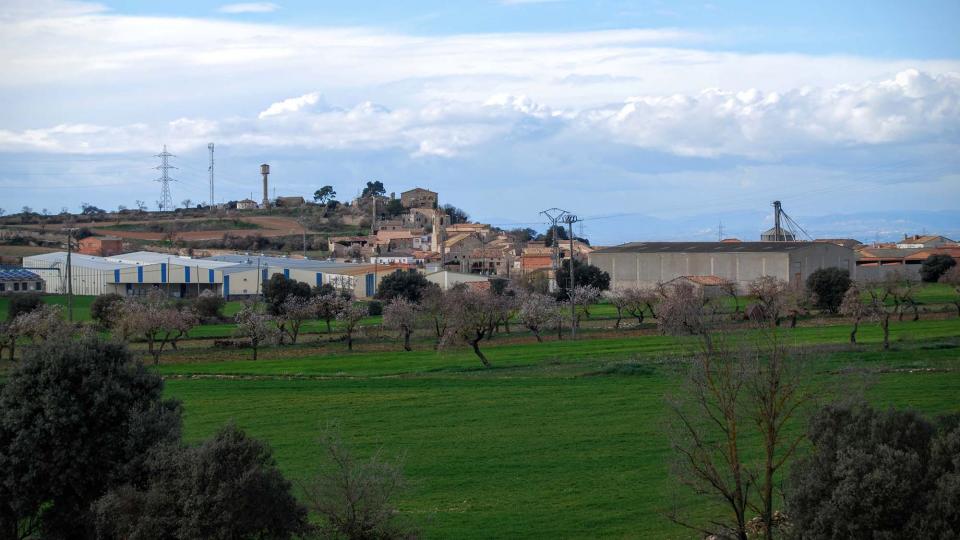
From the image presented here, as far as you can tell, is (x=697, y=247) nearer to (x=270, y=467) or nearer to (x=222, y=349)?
(x=222, y=349)

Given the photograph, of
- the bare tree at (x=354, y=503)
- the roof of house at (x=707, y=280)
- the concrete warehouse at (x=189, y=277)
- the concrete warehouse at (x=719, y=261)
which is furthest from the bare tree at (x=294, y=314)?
the bare tree at (x=354, y=503)

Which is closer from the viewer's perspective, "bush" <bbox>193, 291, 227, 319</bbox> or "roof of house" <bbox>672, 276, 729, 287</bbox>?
"bush" <bbox>193, 291, 227, 319</bbox>

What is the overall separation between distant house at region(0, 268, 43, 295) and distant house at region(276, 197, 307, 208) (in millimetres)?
100558

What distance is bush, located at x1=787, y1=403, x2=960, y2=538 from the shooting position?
1361cm

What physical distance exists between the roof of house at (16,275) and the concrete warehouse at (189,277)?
1099 millimetres

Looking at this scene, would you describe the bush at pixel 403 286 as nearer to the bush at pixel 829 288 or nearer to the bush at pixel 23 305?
the bush at pixel 23 305

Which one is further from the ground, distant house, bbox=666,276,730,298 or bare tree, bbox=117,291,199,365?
distant house, bbox=666,276,730,298

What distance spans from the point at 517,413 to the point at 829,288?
43274 millimetres

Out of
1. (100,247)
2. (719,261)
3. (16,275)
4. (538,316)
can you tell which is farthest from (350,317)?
(100,247)

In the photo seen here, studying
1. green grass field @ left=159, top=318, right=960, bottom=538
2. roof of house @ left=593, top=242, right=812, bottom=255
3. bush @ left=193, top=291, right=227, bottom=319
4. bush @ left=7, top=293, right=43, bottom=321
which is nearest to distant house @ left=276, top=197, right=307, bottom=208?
roof of house @ left=593, top=242, right=812, bottom=255

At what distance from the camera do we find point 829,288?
67500 millimetres

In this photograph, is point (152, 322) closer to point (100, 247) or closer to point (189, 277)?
point (189, 277)

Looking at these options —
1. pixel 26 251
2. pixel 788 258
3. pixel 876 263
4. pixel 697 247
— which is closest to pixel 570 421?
pixel 788 258

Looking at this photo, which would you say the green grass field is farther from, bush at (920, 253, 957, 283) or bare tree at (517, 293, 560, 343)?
bush at (920, 253, 957, 283)
